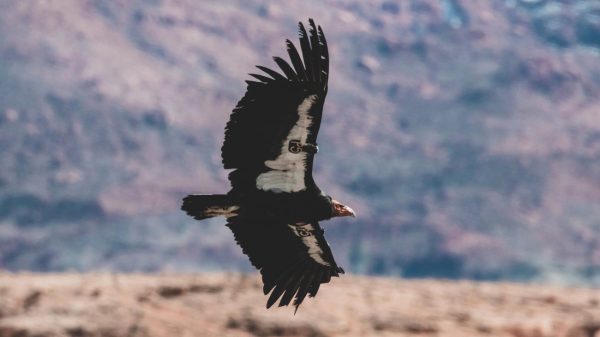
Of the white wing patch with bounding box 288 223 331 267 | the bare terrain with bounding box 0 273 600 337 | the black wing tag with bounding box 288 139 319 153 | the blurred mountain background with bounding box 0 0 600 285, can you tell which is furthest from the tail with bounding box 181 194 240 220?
the blurred mountain background with bounding box 0 0 600 285

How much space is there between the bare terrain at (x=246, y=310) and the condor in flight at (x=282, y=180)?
1348 centimetres

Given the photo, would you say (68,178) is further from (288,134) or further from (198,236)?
(288,134)

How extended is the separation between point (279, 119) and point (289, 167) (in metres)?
0.49

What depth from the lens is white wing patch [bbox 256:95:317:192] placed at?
31.7 feet

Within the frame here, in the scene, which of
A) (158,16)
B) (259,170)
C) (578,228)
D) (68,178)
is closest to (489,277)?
(578,228)

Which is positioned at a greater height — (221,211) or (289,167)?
(289,167)

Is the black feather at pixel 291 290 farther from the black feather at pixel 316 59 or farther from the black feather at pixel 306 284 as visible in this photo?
the black feather at pixel 316 59

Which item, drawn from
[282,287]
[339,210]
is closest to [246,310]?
[282,287]

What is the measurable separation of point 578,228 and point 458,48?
4910 cm

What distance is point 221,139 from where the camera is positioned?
505 ft

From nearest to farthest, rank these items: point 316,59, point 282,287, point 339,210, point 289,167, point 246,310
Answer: point 316,59 → point 289,167 → point 339,210 → point 282,287 → point 246,310

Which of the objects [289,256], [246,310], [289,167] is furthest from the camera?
[246,310]

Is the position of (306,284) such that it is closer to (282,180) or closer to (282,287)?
(282,287)

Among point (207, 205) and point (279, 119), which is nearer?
point (279, 119)
